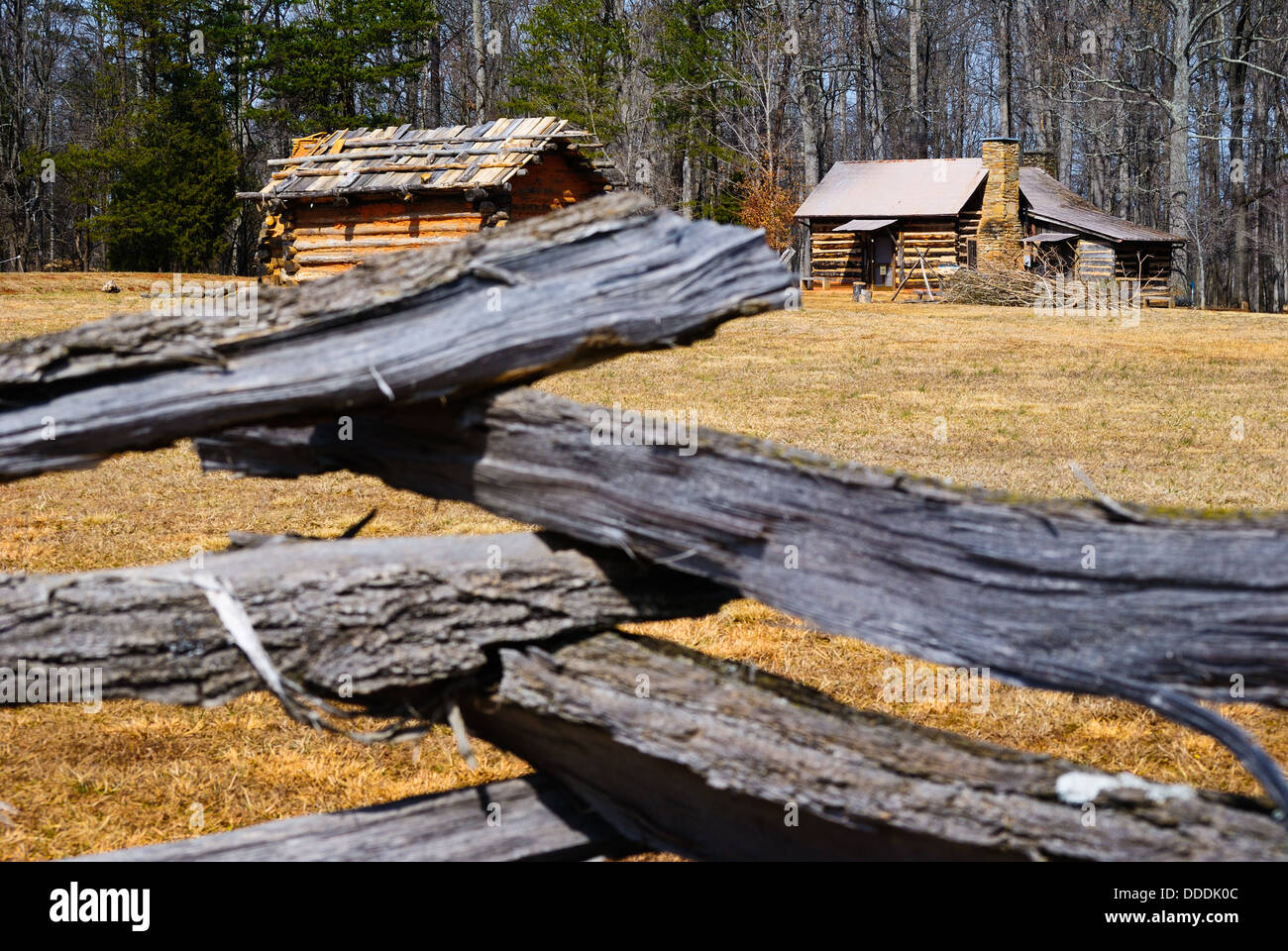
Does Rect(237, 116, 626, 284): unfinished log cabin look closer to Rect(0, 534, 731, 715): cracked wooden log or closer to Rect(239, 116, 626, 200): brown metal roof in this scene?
Rect(239, 116, 626, 200): brown metal roof

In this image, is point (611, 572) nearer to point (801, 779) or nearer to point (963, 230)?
point (801, 779)

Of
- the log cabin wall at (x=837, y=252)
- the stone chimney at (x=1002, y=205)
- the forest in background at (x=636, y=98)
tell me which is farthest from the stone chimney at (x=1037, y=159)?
the log cabin wall at (x=837, y=252)

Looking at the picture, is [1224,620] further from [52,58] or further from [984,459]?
[52,58]

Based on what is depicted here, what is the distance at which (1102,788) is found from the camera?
7.01ft

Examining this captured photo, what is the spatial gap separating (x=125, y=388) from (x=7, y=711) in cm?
326

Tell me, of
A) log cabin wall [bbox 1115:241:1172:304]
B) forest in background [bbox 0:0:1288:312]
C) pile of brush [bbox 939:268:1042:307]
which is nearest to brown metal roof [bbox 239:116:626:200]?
pile of brush [bbox 939:268:1042:307]

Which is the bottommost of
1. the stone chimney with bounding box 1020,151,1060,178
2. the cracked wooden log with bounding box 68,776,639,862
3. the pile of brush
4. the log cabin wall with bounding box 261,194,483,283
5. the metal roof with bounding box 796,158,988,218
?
the cracked wooden log with bounding box 68,776,639,862

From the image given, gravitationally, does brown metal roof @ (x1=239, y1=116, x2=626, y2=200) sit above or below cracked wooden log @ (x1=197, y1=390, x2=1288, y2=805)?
above

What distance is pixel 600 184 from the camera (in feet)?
78.1

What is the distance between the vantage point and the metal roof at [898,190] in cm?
3241

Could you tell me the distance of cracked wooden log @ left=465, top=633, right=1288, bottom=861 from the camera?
212cm

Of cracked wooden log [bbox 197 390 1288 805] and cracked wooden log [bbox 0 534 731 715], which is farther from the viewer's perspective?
cracked wooden log [bbox 0 534 731 715]

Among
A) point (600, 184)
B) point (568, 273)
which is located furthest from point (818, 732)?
point (600, 184)

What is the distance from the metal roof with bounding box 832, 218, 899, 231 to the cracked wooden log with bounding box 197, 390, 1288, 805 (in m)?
30.9
